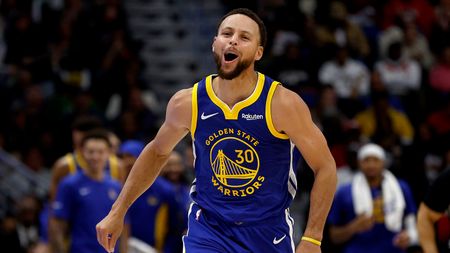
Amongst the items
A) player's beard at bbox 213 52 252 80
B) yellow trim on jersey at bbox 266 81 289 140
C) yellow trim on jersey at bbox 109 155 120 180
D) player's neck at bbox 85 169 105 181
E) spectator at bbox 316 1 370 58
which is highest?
player's beard at bbox 213 52 252 80

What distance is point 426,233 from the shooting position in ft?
25.3

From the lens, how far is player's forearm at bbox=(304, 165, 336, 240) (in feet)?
21.7

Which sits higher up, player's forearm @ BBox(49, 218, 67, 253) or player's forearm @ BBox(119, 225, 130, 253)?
player's forearm @ BBox(49, 218, 67, 253)

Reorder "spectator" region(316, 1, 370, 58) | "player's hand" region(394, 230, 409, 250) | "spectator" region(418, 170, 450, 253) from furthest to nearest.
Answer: "spectator" region(316, 1, 370, 58), "player's hand" region(394, 230, 409, 250), "spectator" region(418, 170, 450, 253)

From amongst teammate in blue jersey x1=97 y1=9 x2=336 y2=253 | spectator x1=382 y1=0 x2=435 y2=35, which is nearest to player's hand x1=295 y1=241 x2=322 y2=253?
teammate in blue jersey x1=97 y1=9 x2=336 y2=253

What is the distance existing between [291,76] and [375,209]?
493cm

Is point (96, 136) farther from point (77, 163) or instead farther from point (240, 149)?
point (240, 149)

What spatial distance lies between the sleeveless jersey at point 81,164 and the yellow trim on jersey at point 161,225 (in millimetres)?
1147

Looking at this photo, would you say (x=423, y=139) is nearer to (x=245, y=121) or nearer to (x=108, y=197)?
(x=108, y=197)

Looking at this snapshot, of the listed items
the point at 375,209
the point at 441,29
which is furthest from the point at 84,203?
the point at 441,29

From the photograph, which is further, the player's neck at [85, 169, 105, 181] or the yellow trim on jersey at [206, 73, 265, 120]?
the player's neck at [85, 169, 105, 181]

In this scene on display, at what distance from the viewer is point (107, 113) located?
56.2ft

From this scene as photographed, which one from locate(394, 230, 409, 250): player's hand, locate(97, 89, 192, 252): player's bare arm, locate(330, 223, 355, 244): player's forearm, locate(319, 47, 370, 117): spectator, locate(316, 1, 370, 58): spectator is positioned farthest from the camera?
locate(316, 1, 370, 58): spectator

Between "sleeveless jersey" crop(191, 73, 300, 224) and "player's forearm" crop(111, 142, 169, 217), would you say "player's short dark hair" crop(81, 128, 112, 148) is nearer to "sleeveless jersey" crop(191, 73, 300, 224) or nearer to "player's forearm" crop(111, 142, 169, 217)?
"player's forearm" crop(111, 142, 169, 217)
